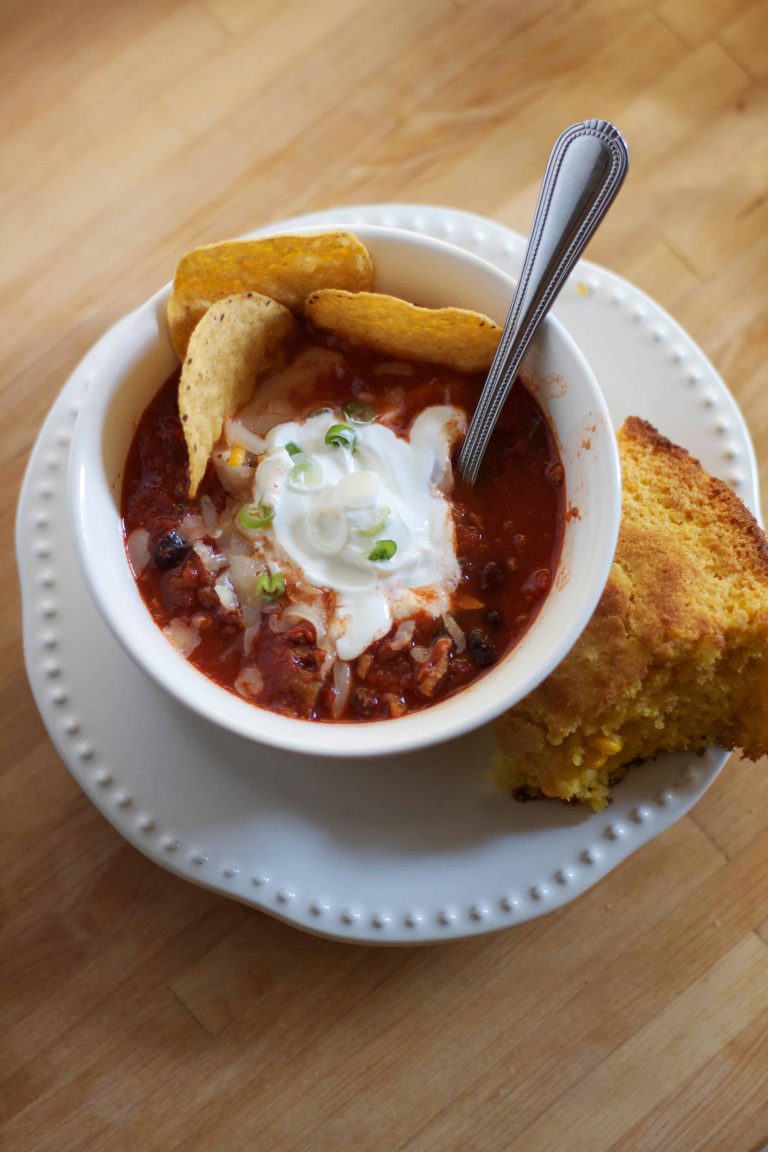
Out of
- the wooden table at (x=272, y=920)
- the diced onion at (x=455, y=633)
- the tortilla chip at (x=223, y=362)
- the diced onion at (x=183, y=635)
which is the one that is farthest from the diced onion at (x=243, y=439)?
the wooden table at (x=272, y=920)

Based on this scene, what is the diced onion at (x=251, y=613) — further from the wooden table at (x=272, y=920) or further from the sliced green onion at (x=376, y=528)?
the wooden table at (x=272, y=920)

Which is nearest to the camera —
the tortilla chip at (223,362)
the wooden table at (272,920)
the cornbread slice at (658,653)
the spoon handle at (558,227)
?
the spoon handle at (558,227)

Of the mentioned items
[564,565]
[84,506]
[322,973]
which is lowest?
[322,973]

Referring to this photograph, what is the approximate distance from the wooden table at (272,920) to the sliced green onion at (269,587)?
2.43 feet

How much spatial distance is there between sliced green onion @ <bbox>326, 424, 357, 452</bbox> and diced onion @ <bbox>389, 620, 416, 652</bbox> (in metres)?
0.36

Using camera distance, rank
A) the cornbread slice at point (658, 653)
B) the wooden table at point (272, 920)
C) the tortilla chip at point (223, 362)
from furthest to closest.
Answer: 1. the wooden table at point (272, 920)
2. the cornbread slice at point (658, 653)
3. the tortilla chip at point (223, 362)

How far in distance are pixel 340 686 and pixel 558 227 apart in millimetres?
905

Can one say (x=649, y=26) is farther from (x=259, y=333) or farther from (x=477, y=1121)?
(x=477, y=1121)

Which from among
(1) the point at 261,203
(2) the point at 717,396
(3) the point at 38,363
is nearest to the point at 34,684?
(3) the point at 38,363

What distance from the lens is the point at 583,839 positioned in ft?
7.33

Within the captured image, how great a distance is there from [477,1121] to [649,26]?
2.62m

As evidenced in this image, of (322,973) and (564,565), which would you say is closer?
(564,565)

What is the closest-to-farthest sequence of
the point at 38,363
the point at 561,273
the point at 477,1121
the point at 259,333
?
the point at 561,273 < the point at 259,333 < the point at 477,1121 < the point at 38,363

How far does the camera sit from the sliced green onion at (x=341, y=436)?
85.9 inches
